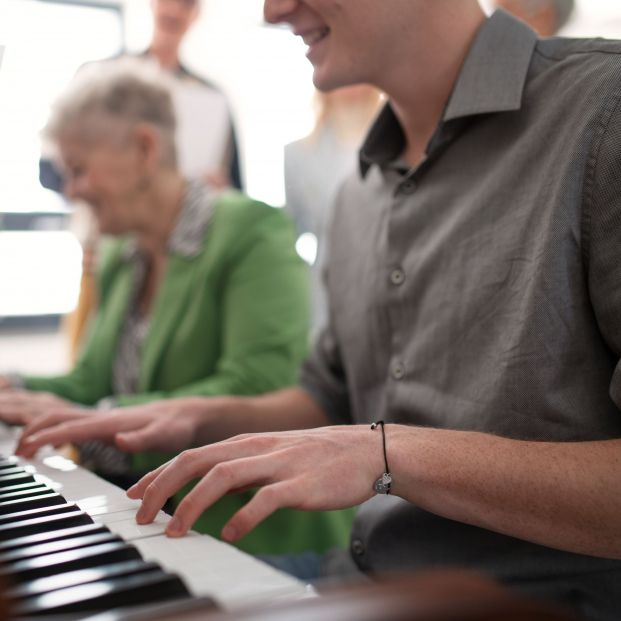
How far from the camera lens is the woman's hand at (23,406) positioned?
1.22 meters

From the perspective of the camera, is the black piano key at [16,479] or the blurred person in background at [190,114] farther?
the blurred person in background at [190,114]

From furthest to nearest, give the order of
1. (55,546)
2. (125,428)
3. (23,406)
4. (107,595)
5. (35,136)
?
1. (35,136)
2. (23,406)
3. (125,428)
4. (55,546)
5. (107,595)

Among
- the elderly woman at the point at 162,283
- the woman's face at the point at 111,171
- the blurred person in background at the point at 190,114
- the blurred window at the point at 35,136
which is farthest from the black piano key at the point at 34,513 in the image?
the blurred window at the point at 35,136

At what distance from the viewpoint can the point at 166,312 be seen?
1513 mm

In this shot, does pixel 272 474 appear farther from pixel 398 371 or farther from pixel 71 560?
pixel 398 371

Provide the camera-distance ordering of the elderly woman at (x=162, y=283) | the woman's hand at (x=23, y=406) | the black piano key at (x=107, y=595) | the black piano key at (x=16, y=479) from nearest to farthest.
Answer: the black piano key at (x=107, y=595), the black piano key at (x=16, y=479), the woman's hand at (x=23, y=406), the elderly woman at (x=162, y=283)

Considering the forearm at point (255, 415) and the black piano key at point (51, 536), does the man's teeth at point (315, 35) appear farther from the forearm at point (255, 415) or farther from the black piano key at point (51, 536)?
the black piano key at point (51, 536)

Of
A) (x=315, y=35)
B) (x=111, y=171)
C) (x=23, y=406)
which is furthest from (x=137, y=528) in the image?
(x=111, y=171)

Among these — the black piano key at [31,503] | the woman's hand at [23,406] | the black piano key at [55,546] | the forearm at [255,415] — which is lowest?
the woman's hand at [23,406]

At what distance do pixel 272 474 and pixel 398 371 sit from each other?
334 millimetres

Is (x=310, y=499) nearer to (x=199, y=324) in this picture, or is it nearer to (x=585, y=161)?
(x=585, y=161)

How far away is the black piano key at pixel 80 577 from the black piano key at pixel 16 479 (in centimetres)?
32

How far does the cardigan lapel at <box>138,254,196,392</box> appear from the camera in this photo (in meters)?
1.48

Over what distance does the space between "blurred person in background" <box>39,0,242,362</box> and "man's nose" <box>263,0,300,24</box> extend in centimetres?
143
